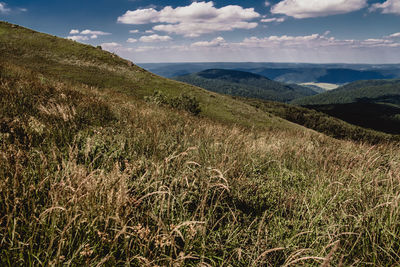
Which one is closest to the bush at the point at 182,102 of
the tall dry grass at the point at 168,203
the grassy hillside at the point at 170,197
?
the grassy hillside at the point at 170,197

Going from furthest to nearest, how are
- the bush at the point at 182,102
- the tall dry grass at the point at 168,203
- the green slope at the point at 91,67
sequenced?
1. the green slope at the point at 91,67
2. the bush at the point at 182,102
3. the tall dry grass at the point at 168,203

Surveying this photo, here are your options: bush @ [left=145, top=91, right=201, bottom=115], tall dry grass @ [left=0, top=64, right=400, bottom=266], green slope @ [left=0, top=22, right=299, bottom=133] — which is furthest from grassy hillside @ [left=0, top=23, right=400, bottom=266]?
green slope @ [left=0, top=22, right=299, bottom=133]

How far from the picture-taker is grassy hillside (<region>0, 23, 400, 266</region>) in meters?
1.73

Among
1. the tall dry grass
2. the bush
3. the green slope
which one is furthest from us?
the green slope

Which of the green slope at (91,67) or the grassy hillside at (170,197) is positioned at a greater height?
the green slope at (91,67)

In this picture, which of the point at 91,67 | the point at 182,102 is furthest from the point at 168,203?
the point at 91,67

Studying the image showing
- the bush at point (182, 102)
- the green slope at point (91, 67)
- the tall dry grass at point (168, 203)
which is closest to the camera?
the tall dry grass at point (168, 203)

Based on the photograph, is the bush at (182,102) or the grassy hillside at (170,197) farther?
the bush at (182,102)

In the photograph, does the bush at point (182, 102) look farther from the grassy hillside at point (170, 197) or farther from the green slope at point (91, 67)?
the grassy hillside at point (170, 197)

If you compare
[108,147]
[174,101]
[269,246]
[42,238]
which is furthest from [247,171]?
[174,101]

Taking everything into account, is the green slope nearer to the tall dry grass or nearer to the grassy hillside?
the grassy hillside

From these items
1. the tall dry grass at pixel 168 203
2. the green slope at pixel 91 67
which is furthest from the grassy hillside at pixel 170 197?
the green slope at pixel 91 67

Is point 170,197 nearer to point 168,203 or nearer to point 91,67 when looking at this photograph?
point 168,203

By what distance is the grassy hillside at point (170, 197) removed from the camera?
1.73 meters
